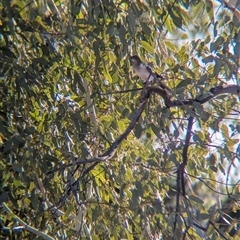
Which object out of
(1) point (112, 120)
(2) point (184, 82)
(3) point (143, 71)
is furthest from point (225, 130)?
(1) point (112, 120)

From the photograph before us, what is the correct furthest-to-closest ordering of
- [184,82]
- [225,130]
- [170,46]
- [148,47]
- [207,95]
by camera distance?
1. [170,46]
2. [148,47]
3. [225,130]
4. [184,82]
5. [207,95]

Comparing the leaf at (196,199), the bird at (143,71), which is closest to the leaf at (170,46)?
the bird at (143,71)

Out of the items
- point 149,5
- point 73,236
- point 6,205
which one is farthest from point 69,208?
point 149,5

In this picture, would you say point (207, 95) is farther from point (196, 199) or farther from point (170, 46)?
point (170, 46)

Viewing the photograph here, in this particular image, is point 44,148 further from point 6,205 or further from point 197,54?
point 197,54

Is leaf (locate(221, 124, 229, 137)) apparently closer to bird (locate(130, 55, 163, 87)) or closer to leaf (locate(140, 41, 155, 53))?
bird (locate(130, 55, 163, 87))

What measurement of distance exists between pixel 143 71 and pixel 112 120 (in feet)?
0.91

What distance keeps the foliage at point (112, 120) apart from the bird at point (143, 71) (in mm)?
41

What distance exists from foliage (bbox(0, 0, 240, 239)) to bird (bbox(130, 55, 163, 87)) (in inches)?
1.6

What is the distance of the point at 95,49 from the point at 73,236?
876 millimetres

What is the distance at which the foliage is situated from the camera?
2.65 meters

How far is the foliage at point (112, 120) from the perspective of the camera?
8.70 feet

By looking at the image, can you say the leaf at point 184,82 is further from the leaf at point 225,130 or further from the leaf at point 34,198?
the leaf at point 34,198

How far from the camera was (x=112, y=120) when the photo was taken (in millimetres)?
3154
